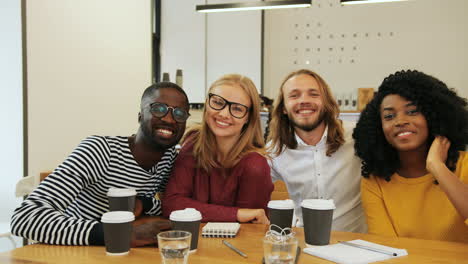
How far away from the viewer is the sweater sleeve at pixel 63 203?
4.31 ft

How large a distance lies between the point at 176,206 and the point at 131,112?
209 centimetres

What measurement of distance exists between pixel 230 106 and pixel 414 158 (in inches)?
37.7

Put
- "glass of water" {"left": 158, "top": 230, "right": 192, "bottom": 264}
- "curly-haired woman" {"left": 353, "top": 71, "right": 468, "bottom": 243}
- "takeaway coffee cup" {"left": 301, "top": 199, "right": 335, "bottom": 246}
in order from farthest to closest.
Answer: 1. "curly-haired woman" {"left": 353, "top": 71, "right": 468, "bottom": 243}
2. "takeaway coffee cup" {"left": 301, "top": 199, "right": 335, "bottom": 246}
3. "glass of water" {"left": 158, "top": 230, "right": 192, "bottom": 264}

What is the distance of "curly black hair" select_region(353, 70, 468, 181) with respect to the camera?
1902 mm

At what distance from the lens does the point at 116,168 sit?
1782mm

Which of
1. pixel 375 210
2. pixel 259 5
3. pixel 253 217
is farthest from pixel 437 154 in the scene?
pixel 259 5

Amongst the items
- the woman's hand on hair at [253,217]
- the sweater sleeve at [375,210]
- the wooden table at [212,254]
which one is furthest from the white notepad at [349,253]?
the sweater sleeve at [375,210]

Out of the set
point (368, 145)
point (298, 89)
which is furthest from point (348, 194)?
point (298, 89)

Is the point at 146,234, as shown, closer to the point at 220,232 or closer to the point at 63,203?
the point at 220,232

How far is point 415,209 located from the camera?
1836mm

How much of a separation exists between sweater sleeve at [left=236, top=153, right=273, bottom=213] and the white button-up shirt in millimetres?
447

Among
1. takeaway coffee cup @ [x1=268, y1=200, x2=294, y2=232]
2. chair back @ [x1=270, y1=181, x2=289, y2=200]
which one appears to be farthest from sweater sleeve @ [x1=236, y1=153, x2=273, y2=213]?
takeaway coffee cup @ [x1=268, y1=200, x2=294, y2=232]

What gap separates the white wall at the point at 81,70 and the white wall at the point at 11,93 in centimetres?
7

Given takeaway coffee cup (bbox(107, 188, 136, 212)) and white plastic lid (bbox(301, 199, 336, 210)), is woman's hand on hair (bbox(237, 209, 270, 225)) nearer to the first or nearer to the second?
white plastic lid (bbox(301, 199, 336, 210))
